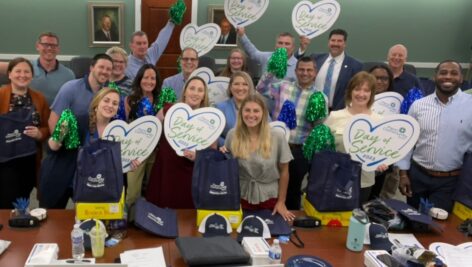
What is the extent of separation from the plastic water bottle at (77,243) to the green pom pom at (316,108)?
1732mm

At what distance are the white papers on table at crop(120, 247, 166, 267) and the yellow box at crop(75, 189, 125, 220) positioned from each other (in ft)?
0.70

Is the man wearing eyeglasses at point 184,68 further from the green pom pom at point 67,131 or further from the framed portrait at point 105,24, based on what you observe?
the framed portrait at point 105,24

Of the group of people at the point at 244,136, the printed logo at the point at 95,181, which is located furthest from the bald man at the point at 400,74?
the printed logo at the point at 95,181

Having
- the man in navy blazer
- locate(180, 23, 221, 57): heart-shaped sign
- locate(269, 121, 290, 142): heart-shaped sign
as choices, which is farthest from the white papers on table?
locate(180, 23, 221, 57): heart-shaped sign

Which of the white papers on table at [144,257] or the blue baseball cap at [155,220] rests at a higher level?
the blue baseball cap at [155,220]

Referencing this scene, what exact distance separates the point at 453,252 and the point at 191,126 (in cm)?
153

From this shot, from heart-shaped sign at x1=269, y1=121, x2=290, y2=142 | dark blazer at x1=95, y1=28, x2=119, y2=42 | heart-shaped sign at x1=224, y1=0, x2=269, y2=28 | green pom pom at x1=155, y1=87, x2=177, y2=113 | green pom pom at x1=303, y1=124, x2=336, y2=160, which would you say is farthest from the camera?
dark blazer at x1=95, y1=28, x2=119, y2=42

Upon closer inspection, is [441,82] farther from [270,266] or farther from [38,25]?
[38,25]

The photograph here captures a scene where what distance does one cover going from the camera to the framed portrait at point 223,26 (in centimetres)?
622

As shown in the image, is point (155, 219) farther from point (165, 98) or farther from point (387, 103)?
point (387, 103)

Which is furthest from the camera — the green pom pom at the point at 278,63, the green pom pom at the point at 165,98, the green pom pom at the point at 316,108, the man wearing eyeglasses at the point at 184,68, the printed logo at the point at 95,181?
the man wearing eyeglasses at the point at 184,68

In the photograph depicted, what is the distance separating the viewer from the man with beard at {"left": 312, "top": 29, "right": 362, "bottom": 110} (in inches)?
151

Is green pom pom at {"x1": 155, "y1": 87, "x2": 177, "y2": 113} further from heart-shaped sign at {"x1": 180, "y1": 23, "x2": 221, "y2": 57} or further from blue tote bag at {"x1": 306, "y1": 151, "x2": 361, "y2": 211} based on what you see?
blue tote bag at {"x1": 306, "y1": 151, "x2": 361, "y2": 211}

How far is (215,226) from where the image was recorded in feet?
6.70
